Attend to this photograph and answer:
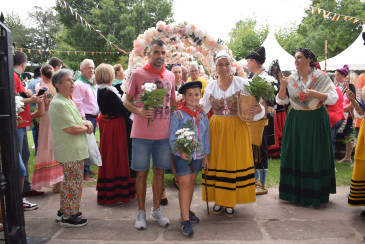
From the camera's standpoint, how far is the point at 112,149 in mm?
4961

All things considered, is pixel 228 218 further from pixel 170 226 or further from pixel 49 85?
pixel 49 85

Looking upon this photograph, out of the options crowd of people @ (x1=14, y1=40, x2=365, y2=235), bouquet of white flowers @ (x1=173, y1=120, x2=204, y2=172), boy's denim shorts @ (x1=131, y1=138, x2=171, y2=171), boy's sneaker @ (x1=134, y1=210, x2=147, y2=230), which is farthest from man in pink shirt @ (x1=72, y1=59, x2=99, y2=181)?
bouquet of white flowers @ (x1=173, y1=120, x2=204, y2=172)

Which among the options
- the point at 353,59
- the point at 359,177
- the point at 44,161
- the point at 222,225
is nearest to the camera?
the point at 222,225

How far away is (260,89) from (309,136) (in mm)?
1301

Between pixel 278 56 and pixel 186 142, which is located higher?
pixel 278 56

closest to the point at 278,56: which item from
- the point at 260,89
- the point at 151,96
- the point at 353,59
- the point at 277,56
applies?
the point at 277,56

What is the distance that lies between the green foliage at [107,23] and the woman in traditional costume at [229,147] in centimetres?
2062

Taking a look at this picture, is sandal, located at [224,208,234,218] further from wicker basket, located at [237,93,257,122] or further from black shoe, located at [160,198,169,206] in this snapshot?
wicker basket, located at [237,93,257,122]

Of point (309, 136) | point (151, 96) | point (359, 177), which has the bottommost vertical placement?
point (359, 177)

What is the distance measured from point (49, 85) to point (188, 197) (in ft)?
11.0

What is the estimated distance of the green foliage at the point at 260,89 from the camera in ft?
13.1

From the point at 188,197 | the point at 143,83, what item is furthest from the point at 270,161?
the point at 143,83

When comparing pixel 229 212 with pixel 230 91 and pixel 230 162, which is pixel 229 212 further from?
pixel 230 91

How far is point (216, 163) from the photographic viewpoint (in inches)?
168
